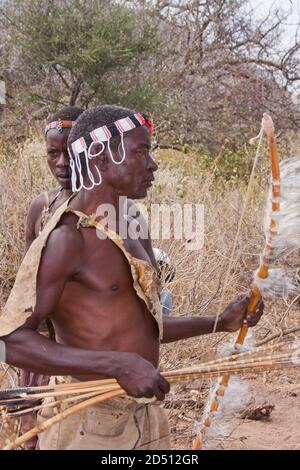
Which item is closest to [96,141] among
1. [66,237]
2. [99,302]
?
[66,237]

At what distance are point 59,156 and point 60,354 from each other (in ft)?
5.45

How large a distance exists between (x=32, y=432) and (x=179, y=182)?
517cm

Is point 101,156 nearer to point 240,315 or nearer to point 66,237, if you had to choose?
point 66,237

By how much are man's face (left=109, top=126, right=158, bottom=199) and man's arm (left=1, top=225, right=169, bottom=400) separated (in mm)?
306

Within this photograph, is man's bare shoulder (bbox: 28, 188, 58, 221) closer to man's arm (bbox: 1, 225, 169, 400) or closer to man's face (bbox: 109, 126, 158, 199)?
man's face (bbox: 109, 126, 158, 199)

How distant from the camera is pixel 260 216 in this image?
650 cm

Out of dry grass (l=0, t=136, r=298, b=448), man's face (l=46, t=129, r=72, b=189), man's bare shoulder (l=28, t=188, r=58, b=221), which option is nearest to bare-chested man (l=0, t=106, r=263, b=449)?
man's face (l=46, t=129, r=72, b=189)

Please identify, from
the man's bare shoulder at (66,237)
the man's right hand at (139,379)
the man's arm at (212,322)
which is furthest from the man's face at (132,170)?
the man's right hand at (139,379)

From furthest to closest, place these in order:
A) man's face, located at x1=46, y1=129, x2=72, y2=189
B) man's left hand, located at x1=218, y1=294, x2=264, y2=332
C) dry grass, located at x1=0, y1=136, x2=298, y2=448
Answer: dry grass, located at x1=0, y1=136, x2=298, y2=448 < man's face, located at x1=46, y1=129, x2=72, y2=189 < man's left hand, located at x1=218, y1=294, x2=264, y2=332

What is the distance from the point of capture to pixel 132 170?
2.38 m

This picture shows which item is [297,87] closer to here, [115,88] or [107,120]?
[115,88]

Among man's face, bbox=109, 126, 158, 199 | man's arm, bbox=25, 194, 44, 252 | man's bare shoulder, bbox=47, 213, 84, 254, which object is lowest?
man's arm, bbox=25, 194, 44, 252

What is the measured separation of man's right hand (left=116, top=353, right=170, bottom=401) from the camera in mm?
2021

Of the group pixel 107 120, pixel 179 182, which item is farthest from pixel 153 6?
pixel 107 120
